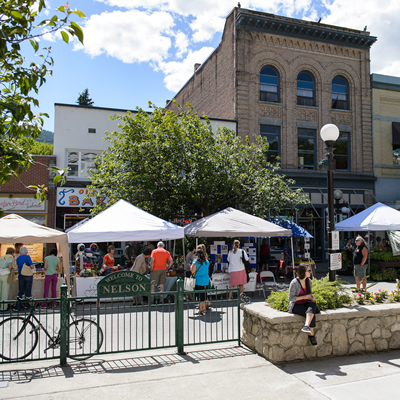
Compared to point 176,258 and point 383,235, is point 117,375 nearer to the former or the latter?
point 176,258

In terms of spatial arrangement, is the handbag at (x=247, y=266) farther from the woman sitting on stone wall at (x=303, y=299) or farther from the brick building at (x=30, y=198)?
the brick building at (x=30, y=198)

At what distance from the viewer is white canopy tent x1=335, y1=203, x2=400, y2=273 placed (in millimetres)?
16047

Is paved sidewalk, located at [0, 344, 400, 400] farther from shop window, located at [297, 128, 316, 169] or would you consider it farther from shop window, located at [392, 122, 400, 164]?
shop window, located at [392, 122, 400, 164]

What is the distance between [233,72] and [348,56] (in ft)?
26.6

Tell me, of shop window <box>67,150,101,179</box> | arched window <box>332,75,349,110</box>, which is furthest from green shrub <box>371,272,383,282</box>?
shop window <box>67,150,101,179</box>

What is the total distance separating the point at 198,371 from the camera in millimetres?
5777

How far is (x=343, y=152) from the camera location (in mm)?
24297

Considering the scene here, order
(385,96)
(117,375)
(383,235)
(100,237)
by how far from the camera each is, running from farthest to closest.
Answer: (385,96) → (383,235) → (100,237) → (117,375)

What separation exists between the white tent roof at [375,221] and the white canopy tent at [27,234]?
1217 cm

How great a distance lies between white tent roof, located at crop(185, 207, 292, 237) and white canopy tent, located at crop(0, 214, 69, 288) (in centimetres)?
388

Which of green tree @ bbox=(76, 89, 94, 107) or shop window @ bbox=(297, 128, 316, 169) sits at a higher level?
green tree @ bbox=(76, 89, 94, 107)

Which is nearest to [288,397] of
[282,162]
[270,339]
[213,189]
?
[270,339]

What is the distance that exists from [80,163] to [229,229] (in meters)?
A: 11.5

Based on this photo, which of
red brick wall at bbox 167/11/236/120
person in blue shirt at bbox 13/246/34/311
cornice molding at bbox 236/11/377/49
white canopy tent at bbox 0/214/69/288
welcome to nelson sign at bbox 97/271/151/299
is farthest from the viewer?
red brick wall at bbox 167/11/236/120
